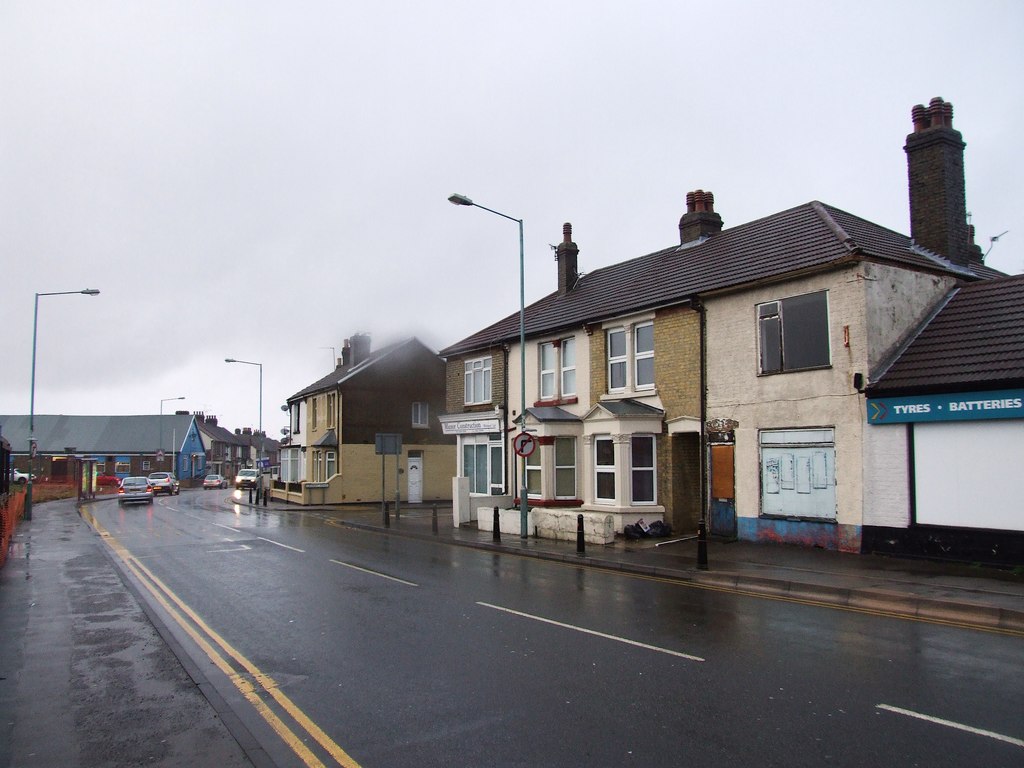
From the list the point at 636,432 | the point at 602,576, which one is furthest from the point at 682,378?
the point at 602,576

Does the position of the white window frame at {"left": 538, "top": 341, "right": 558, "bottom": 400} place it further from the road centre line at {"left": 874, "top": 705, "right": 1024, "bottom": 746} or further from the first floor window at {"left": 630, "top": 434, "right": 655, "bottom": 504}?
the road centre line at {"left": 874, "top": 705, "right": 1024, "bottom": 746}

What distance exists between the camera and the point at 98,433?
83.0 metres

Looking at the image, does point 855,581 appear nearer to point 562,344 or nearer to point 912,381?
point 912,381

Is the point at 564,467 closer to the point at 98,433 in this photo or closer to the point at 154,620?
the point at 154,620

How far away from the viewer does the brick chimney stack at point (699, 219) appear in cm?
2227

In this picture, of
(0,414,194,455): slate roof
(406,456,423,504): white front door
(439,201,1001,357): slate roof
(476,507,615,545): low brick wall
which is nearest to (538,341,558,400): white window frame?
(439,201,1001,357): slate roof

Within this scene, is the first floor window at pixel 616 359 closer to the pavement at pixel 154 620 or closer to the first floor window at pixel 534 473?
the first floor window at pixel 534 473

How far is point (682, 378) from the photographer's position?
60.1 ft

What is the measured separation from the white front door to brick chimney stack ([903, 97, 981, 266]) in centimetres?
2867

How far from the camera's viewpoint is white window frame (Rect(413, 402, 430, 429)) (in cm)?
4281

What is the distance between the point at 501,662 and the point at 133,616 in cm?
592

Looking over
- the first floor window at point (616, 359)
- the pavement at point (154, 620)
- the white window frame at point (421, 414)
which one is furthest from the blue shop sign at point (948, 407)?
the white window frame at point (421, 414)

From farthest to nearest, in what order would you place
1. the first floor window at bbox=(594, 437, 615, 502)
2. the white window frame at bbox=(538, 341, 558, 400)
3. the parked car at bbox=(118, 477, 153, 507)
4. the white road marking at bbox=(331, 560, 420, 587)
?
1. the parked car at bbox=(118, 477, 153, 507)
2. the white window frame at bbox=(538, 341, 558, 400)
3. the first floor window at bbox=(594, 437, 615, 502)
4. the white road marking at bbox=(331, 560, 420, 587)

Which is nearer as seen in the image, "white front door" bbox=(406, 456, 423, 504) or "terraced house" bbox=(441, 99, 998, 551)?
"terraced house" bbox=(441, 99, 998, 551)
